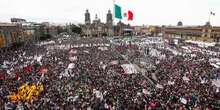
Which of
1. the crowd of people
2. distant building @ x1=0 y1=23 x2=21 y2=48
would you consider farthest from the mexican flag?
distant building @ x1=0 y1=23 x2=21 y2=48

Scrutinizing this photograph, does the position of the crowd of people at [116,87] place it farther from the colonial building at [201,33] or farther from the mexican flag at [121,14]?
the colonial building at [201,33]

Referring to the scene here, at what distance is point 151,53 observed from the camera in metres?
37.9

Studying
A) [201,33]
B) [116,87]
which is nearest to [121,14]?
[116,87]

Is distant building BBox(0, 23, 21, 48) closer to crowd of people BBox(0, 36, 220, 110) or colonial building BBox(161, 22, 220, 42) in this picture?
crowd of people BBox(0, 36, 220, 110)

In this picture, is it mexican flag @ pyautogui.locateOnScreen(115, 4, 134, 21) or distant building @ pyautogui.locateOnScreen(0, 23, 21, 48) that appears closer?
mexican flag @ pyautogui.locateOnScreen(115, 4, 134, 21)

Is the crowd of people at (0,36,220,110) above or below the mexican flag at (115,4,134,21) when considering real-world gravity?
below

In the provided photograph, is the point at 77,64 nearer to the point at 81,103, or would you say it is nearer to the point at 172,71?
the point at 172,71

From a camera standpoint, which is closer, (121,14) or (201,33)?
(121,14)

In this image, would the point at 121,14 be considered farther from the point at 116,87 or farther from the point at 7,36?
the point at 7,36

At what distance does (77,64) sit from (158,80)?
29.8 feet

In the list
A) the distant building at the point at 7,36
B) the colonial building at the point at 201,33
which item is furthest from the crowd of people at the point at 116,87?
the colonial building at the point at 201,33

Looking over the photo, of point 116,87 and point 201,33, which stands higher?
point 201,33

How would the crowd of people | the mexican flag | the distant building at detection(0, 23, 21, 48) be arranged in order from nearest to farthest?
the crowd of people < the mexican flag < the distant building at detection(0, 23, 21, 48)

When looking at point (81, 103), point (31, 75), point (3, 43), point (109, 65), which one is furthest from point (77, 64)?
point (3, 43)
